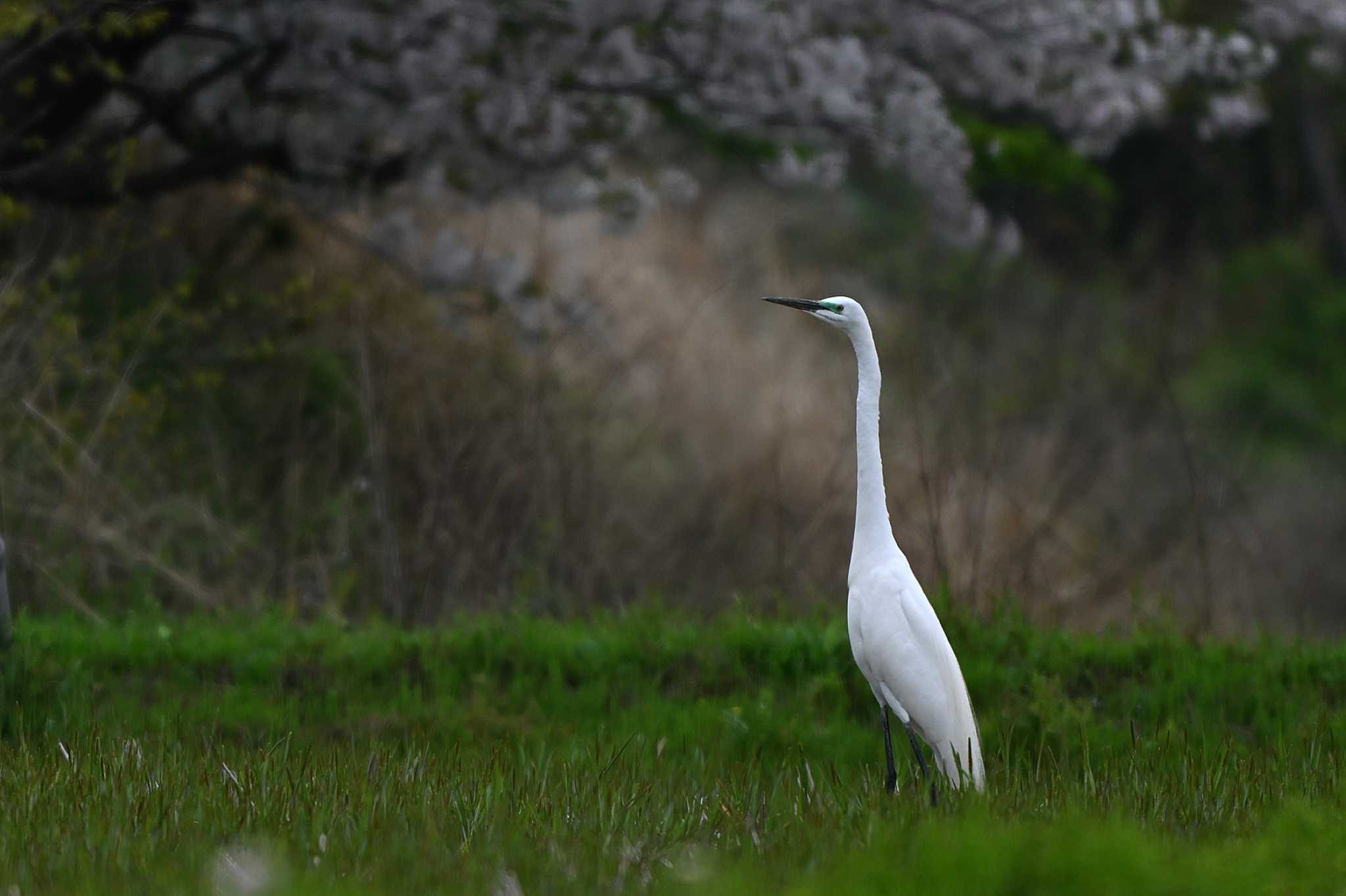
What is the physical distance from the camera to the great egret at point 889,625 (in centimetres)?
486

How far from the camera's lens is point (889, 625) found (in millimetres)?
4871

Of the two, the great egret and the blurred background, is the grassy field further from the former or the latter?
the blurred background

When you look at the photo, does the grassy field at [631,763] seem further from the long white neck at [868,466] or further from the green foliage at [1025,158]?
the green foliage at [1025,158]

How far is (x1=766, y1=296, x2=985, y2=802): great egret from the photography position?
4855 mm

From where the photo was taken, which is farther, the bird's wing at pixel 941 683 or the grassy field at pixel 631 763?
the bird's wing at pixel 941 683

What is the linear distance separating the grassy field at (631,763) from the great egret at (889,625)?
0.21 m

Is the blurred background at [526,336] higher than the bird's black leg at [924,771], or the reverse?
the bird's black leg at [924,771]

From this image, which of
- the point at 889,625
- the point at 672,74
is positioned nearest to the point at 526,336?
the point at 672,74

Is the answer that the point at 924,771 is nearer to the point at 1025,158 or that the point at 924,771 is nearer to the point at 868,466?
the point at 868,466

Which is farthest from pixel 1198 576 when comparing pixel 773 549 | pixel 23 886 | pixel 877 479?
pixel 23 886

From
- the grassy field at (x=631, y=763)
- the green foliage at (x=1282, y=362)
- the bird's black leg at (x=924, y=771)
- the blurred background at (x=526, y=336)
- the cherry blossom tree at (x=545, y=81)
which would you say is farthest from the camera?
the green foliage at (x=1282, y=362)

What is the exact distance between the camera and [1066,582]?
34.1 ft

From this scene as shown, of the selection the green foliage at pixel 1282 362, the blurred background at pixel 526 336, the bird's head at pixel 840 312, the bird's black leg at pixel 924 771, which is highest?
the bird's head at pixel 840 312

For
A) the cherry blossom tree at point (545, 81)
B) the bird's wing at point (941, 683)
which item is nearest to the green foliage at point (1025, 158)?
the cherry blossom tree at point (545, 81)
